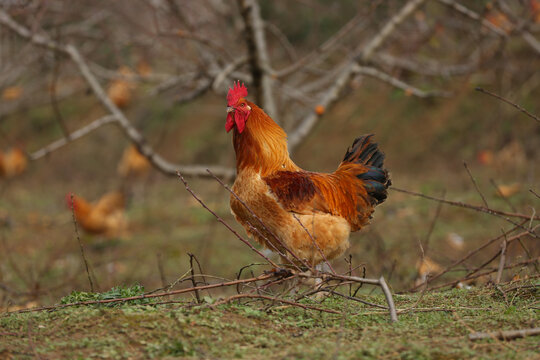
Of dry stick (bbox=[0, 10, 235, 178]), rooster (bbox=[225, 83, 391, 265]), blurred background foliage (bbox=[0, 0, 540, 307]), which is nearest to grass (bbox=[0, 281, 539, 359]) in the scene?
rooster (bbox=[225, 83, 391, 265])

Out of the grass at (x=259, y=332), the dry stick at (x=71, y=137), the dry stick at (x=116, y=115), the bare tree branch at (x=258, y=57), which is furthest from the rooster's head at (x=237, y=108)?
A: the dry stick at (x=71, y=137)

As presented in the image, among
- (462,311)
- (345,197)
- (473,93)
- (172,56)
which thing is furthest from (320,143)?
(462,311)

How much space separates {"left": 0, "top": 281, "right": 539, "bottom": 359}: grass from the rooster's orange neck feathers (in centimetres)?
111

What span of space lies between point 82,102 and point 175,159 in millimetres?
4676

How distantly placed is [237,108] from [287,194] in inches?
26.6

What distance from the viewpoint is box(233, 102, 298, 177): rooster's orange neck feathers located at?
3703 millimetres

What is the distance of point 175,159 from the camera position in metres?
16.4

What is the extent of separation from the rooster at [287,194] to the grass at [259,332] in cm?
68

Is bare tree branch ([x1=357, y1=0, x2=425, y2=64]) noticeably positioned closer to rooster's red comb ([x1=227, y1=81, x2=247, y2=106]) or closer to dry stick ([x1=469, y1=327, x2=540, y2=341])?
rooster's red comb ([x1=227, y1=81, x2=247, y2=106])

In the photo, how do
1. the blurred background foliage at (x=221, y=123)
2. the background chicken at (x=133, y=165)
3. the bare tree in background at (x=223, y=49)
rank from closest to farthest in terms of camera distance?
the bare tree in background at (x=223, y=49)
the blurred background foliage at (x=221, y=123)
the background chicken at (x=133, y=165)

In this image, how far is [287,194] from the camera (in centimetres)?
355

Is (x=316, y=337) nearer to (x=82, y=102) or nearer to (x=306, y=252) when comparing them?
(x=306, y=252)

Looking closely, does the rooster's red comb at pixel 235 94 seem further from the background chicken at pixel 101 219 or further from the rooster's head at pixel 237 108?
the background chicken at pixel 101 219

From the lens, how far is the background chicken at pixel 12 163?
13.5m
